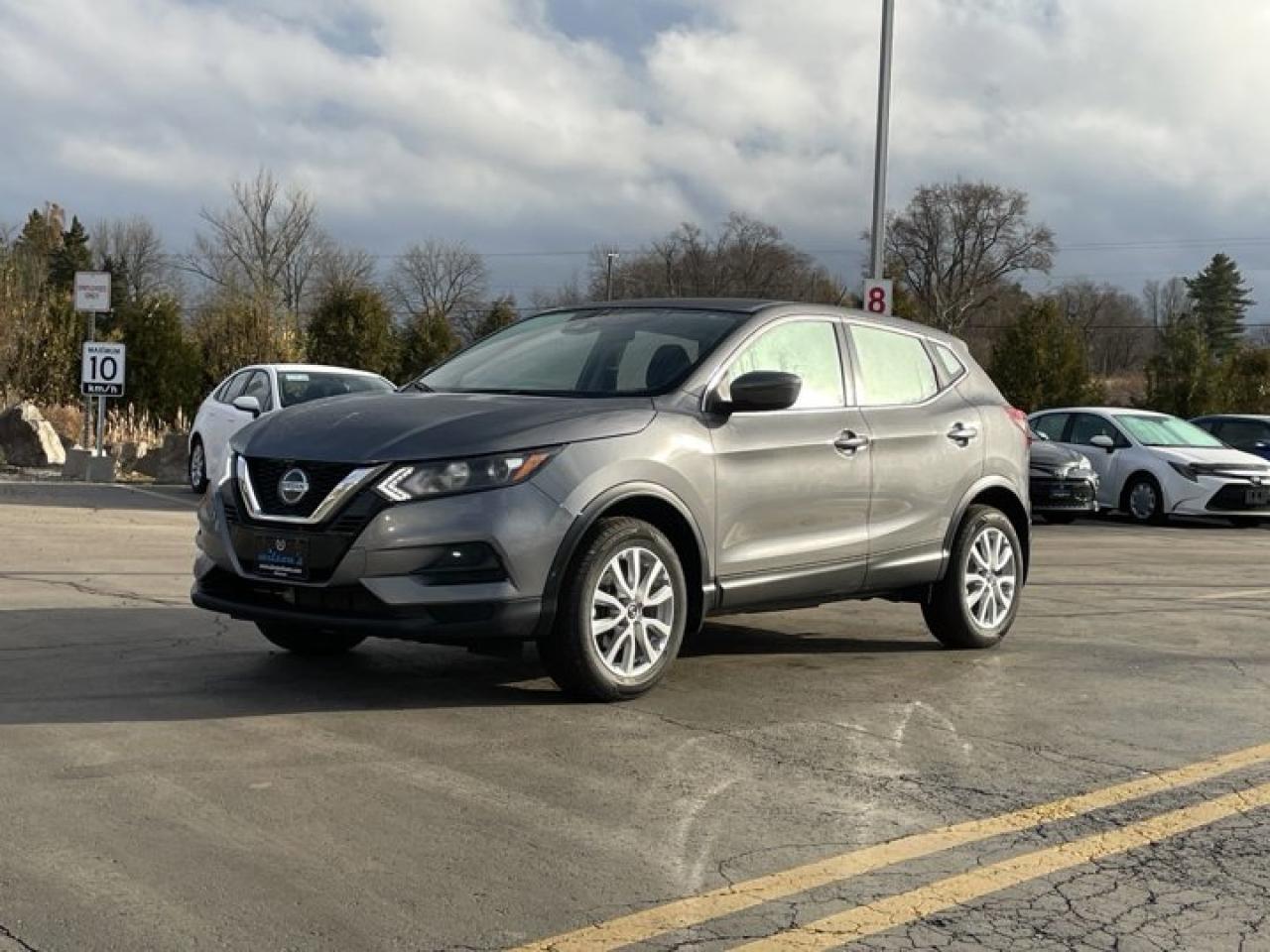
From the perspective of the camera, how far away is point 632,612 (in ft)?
19.8

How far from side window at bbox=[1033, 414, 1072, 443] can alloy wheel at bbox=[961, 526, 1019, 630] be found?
12977 mm

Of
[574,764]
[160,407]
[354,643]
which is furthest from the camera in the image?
[160,407]

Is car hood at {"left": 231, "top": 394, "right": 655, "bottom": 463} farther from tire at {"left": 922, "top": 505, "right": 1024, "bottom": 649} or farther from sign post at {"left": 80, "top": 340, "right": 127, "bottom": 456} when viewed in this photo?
sign post at {"left": 80, "top": 340, "right": 127, "bottom": 456}

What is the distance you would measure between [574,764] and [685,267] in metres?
73.5

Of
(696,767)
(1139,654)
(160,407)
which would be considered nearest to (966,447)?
(1139,654)

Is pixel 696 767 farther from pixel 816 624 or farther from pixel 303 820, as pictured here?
pixel 816 624

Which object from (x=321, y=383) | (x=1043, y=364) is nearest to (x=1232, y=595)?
(x=321, y=383)

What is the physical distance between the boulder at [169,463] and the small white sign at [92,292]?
2012 millimetres

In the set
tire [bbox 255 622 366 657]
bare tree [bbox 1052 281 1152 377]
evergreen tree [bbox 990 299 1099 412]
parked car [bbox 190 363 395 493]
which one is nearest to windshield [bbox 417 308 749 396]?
tire [bbox 255 622 366 657]

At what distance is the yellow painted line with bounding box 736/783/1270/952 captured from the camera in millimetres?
3586

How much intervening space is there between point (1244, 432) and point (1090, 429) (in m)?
5.21

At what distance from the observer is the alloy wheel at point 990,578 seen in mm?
7816

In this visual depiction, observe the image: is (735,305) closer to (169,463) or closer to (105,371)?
(105,371)

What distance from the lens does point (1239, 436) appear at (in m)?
24.1
